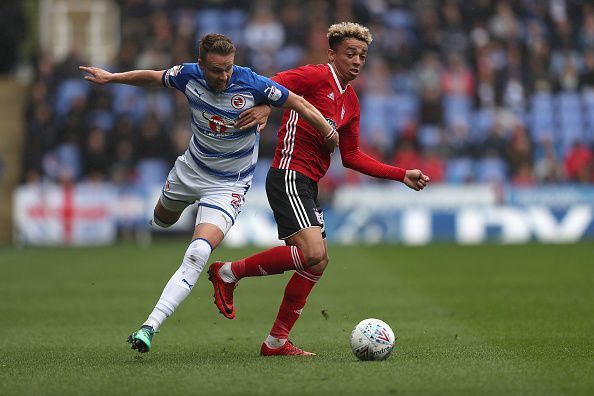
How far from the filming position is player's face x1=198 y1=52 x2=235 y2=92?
24.7ft

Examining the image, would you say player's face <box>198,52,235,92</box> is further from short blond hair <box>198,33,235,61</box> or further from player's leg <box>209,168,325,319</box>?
player's leg <box>209,168,325,319</box>

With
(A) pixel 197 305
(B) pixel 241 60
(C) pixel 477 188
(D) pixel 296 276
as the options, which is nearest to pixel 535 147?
(C) pixel 477 188

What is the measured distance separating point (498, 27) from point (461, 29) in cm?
93

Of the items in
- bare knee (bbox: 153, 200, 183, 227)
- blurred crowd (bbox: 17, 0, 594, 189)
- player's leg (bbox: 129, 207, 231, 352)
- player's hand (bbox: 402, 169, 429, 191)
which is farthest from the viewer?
blurred crowd (bbox: 17, 0, 594, 189)

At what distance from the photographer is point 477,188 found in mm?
22406

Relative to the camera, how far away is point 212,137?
8.06 meters

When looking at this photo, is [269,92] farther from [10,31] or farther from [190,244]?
[10,31]

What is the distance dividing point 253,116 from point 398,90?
59.5ft

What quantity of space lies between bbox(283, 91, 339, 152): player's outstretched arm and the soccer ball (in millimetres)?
1323

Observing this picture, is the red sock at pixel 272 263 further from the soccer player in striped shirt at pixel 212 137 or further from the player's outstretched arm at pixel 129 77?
the player's outstretched arm at pixel 129 77

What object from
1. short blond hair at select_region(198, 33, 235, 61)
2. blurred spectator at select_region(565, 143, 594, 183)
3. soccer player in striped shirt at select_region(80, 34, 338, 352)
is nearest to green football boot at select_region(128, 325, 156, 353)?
soccer player in striped shirt at select_region(80, 34, 338, 352)

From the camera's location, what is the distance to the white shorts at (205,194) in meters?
8.03

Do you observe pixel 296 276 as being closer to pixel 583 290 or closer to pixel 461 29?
pixel 583 290

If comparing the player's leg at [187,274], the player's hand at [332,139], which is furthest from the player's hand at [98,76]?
the player's hand at [332,139]
